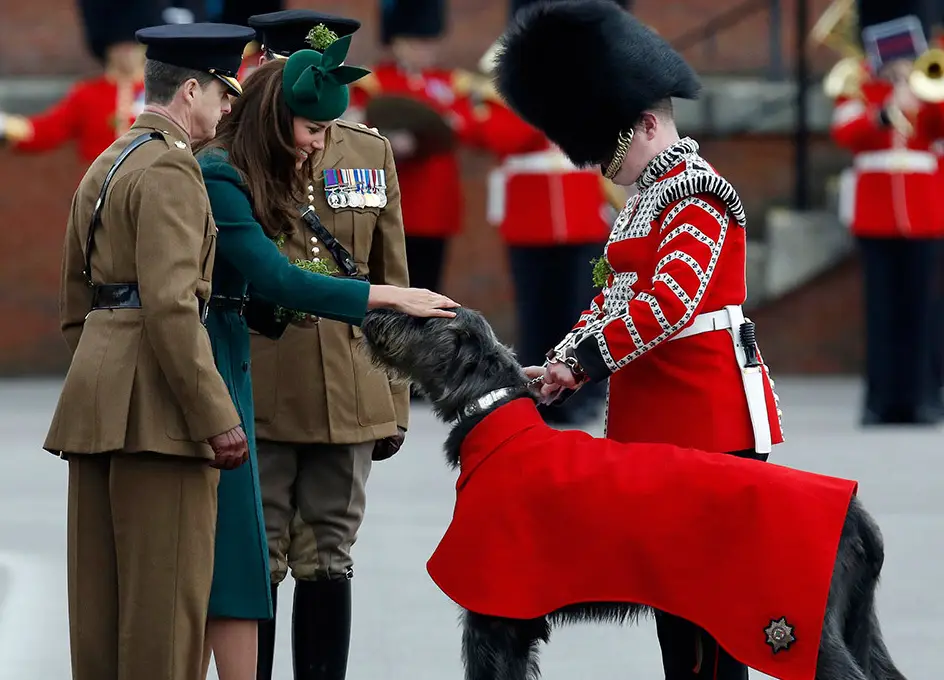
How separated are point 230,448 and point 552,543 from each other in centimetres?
75

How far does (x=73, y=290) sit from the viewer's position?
14.1ft

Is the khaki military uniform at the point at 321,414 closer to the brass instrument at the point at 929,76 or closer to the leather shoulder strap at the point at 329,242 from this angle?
the leather shoulder strap at the point at 329,242

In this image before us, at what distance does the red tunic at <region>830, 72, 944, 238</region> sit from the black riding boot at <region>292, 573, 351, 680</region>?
20.3 feet

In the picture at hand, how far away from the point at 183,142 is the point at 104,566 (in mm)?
981

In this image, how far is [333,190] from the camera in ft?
15.9

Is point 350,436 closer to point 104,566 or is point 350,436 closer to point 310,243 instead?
point 310,243

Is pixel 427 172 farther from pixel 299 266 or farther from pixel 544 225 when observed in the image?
pixel 299 266

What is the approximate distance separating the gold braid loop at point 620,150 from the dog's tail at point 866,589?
1.01 m

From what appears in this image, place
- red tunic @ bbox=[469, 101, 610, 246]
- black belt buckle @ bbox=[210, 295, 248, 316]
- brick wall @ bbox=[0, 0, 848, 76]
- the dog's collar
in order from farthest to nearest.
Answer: brick wall @ bbox=[0, 0, 848, 76], red tunic @ bbox=[469, 101, 610, 246], black belt buckle @ bbox=[210, 295, 248, 316], the dog's collar

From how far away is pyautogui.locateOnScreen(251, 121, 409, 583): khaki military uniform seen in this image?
4832mm

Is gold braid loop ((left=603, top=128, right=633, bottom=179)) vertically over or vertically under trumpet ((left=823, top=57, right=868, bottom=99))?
over

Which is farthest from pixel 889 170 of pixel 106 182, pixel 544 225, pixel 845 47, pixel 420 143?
pixel 106 182

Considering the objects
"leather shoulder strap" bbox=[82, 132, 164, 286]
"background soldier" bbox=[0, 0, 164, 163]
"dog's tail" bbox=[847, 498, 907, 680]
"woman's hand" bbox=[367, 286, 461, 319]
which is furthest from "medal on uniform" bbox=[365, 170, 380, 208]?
"background soldier" bbox=[0, 0, 164, 163]

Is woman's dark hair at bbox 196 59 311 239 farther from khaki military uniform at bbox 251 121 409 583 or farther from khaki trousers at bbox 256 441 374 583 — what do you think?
khaki trousers at bbox 256 441 374 583
